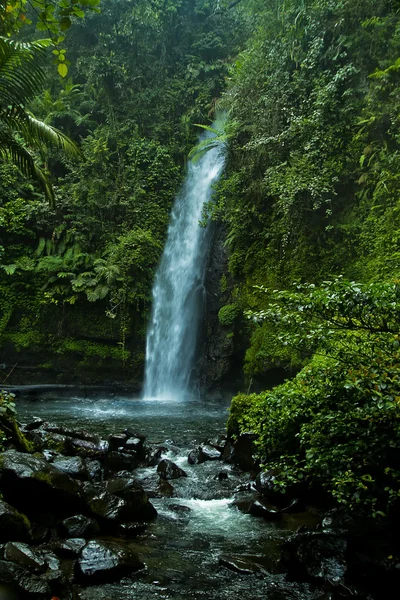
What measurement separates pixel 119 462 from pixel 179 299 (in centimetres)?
920

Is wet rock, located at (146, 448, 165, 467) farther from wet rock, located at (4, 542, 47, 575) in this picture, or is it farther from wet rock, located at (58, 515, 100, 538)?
wet rock, located at (4, 542, 47, 575)

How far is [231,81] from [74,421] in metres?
11.6

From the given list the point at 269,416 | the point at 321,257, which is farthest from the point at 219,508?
the point at 321,257

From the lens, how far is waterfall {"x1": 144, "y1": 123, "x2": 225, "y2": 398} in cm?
1527

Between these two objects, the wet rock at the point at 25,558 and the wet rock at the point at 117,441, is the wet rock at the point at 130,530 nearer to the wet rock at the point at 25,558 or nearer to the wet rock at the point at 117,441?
the wet rock at the point at 25,558

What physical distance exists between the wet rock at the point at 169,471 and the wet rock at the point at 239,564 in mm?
2601

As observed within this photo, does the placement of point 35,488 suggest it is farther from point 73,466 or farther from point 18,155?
point 18,155

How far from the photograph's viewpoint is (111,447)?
24.7ft

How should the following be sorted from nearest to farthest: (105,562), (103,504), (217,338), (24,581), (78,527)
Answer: (24,581), (105,562), (78,527), (103,504), (217,338)

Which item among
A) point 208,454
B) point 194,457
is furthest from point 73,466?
point 208,454

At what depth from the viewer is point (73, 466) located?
19.6 feet

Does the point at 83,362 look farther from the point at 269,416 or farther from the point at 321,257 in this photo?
the point at 269,416

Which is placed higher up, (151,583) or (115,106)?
(115,106)

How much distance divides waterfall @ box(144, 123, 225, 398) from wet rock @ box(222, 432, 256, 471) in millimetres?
7519
